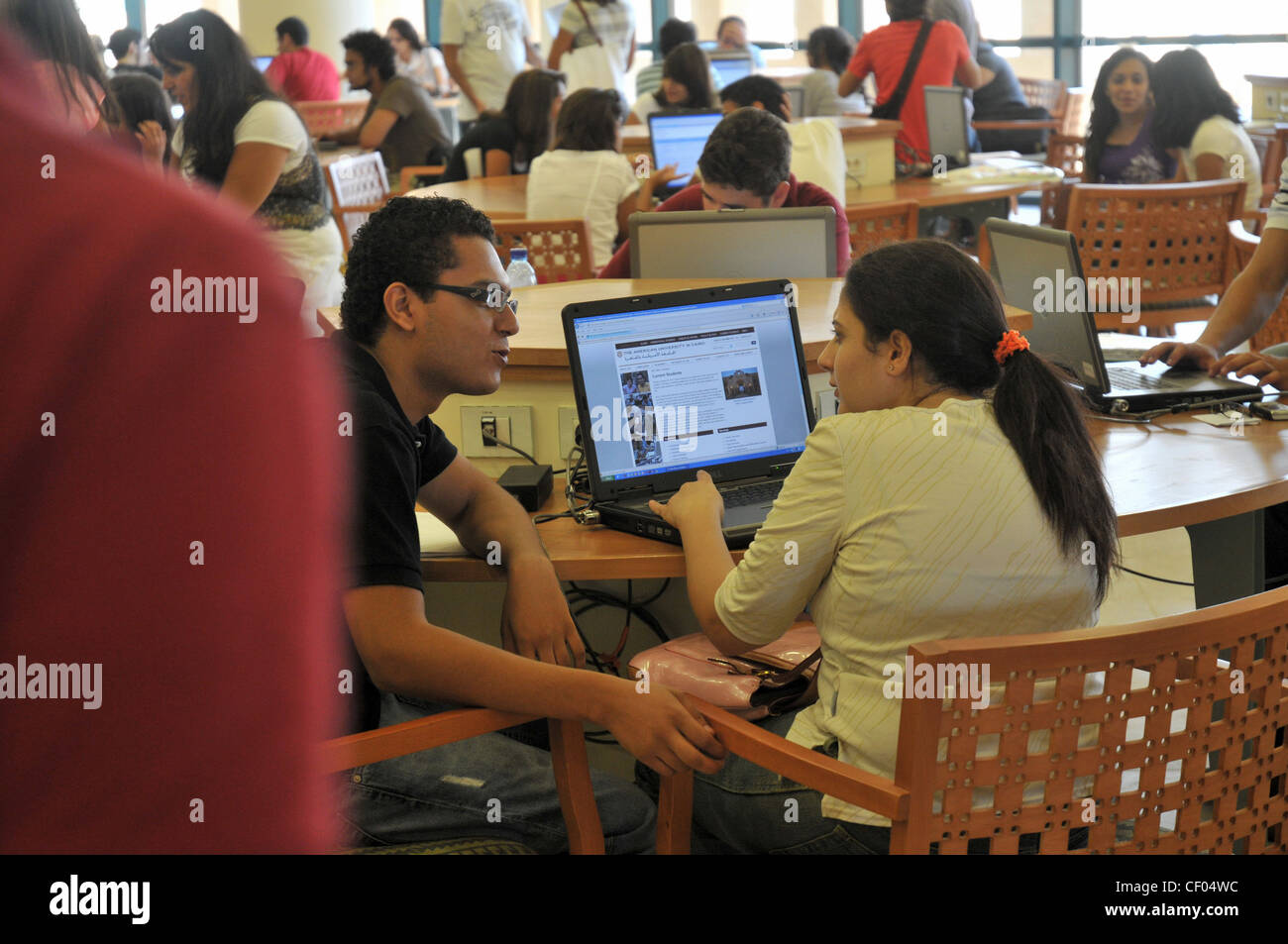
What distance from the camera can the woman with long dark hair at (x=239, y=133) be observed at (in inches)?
150

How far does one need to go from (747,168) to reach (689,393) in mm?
1484

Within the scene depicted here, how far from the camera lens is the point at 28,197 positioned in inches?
13.6

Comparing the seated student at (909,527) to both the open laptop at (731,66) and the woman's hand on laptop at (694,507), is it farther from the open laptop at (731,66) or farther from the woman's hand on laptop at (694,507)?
the open laptop at (731,66)

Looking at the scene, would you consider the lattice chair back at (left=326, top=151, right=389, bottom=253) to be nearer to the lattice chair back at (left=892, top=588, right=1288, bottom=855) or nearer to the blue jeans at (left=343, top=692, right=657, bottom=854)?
the blue jeans at (left=343, top=692, right=657, bottom=854)

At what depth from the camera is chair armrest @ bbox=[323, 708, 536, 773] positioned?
1626 mm

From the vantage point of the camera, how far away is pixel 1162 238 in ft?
14.2

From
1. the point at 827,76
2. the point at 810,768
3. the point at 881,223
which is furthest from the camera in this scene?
the point at 827,76

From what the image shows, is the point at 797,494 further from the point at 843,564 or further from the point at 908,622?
the point at 908,622

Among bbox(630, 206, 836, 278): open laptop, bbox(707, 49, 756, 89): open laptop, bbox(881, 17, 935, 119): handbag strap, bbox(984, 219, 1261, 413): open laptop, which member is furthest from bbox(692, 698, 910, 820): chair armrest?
bbox(707, 49, 756, 89): open laptop

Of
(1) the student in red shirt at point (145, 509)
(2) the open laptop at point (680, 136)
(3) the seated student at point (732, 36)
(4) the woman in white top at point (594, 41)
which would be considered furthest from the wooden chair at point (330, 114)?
(1) the student in red shirt at point (145, 509)

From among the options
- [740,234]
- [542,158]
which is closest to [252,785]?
[740,234]

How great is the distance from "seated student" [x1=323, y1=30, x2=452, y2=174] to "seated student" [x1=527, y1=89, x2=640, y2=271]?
239cm

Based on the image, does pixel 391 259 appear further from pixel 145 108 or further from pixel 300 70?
pixel 300 70

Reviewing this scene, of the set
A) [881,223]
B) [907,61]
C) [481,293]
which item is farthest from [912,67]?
[481,293]
